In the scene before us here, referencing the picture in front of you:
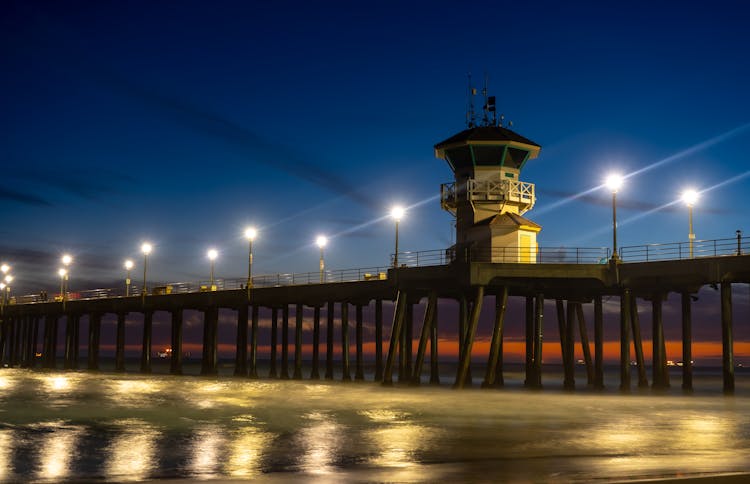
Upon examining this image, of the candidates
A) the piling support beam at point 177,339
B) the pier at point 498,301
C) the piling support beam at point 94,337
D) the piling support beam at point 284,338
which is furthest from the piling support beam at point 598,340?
the piling support beam at point 94,337

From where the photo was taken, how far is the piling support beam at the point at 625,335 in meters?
40.9

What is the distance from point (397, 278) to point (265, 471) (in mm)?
30526

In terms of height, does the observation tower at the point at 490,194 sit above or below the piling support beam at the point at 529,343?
above

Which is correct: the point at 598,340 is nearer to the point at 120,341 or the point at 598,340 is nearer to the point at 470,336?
the point at 470,336

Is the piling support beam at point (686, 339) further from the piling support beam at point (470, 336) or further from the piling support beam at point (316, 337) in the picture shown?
the piling support beam at point (316, 337)

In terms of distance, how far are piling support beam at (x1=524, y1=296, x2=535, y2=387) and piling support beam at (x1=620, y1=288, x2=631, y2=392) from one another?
5.17 metres

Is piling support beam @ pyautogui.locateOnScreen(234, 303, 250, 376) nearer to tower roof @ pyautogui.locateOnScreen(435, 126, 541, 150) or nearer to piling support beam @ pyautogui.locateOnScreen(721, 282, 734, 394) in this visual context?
tower roof @ pyautogui.locateOnScreen(435, 126, 541, 150)

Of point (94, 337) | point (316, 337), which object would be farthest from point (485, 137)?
point (94, 337)

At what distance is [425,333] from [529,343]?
722 cm

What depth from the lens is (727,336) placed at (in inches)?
1435

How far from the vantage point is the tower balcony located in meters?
47.8

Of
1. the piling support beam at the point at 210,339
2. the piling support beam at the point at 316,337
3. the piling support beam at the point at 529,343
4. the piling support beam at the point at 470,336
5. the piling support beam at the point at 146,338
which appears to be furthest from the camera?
the piling support beam at the point at 146,338

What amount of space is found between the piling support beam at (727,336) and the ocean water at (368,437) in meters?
1.27

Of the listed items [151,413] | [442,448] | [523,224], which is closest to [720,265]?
[523,224]
